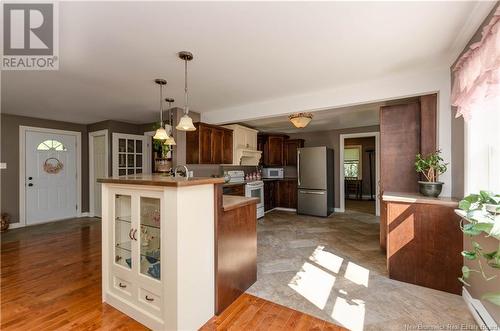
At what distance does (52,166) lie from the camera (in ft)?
16.0

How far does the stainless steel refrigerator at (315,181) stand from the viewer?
17.2ft

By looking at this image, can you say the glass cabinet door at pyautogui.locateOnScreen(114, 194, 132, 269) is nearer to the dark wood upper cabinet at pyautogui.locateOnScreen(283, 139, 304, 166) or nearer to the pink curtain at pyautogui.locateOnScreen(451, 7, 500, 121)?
the pink curtain at pyautogui.locateOnScreen(451, 7, 500, 121)

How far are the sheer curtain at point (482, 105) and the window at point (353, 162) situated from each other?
21.6 feet

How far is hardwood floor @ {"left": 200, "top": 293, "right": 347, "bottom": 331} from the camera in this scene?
169cm

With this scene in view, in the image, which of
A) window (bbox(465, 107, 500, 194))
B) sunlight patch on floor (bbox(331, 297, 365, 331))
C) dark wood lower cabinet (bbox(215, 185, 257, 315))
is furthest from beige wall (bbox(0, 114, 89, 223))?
window (bbox(465, 107, 500, 194))

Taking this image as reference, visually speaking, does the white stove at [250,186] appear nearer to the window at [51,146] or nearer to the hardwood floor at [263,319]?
the hardwood floor at [263,319]

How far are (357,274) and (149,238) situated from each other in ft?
7.35

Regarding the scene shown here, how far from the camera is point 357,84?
2932 mm

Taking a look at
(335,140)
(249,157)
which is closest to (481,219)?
(249,157)

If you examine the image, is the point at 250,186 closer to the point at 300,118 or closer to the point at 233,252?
the point at 300,118

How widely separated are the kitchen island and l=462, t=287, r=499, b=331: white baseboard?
1797mm

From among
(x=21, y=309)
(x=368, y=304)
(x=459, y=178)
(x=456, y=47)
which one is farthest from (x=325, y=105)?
(x=21, y=309)
